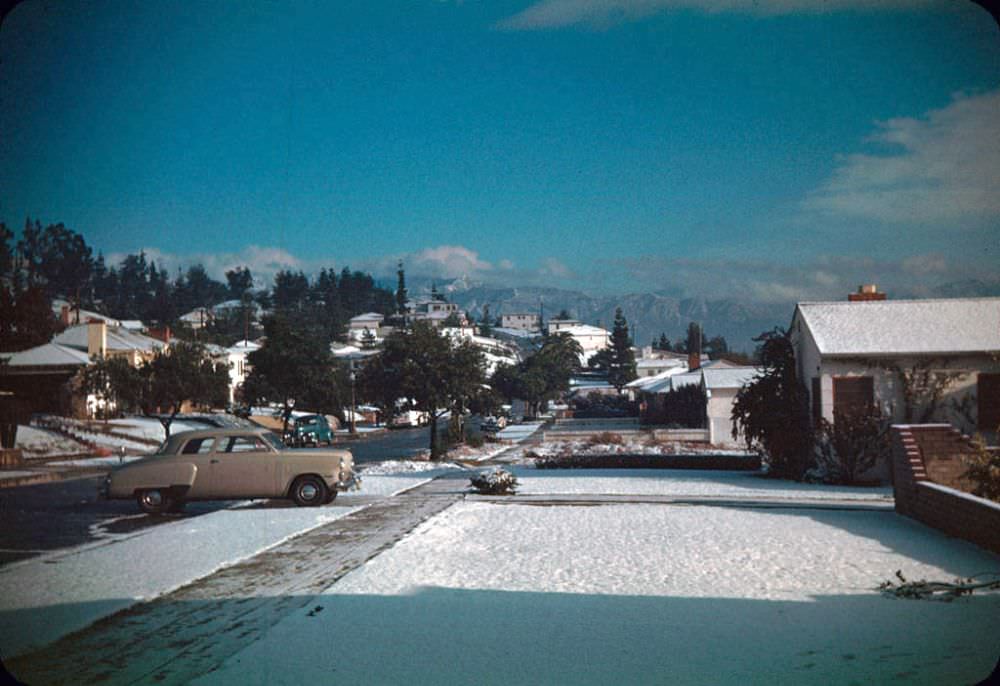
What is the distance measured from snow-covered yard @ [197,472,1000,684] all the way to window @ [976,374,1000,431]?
10.2 metres

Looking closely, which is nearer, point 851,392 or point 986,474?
point 986,474

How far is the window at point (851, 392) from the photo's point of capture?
2283cm

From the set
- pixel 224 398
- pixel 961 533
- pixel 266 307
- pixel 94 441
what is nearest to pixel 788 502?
pixel 961 533

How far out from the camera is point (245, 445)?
17.4 m

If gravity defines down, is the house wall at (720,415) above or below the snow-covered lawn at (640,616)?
above

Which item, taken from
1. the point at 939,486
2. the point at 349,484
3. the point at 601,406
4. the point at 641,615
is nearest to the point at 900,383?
the point at 939,486

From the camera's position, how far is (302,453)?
1739 centimetres

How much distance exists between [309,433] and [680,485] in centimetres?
2756

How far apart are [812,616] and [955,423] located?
1649 cm

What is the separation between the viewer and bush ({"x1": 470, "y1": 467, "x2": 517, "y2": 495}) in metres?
19.6

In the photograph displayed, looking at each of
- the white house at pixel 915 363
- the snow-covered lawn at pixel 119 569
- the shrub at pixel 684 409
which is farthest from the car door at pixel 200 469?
the shrub at pixel 684 409

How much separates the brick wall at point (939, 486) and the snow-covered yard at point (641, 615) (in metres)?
0.39

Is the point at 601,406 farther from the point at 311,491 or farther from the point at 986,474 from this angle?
the point at 986,474

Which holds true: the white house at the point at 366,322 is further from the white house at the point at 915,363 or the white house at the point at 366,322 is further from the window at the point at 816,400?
the white house at the point at 915,363
